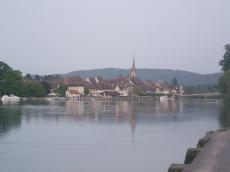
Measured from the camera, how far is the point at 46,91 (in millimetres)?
134375

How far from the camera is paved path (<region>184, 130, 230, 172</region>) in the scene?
13.2m

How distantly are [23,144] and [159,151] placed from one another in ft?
23.4

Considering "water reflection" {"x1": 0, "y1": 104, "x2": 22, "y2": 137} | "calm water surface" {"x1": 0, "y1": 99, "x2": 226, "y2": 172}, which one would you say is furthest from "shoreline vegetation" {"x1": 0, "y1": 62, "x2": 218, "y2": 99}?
"calm water surface" {"x1": 0, "y1": 99, "x2": 226, "y2": 172}

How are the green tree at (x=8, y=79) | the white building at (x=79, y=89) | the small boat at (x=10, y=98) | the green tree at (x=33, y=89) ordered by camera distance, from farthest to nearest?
the white building at (x=79, y=89), the green tree at (x=33, y=89), the green tree at (x=8, y=79), the small boat at (x=10, y=98)

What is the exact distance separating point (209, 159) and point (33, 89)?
10804cm

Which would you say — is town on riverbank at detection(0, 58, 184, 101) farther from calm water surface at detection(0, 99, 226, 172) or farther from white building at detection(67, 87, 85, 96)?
calm water surface at detection(0, 99, 226, 172)

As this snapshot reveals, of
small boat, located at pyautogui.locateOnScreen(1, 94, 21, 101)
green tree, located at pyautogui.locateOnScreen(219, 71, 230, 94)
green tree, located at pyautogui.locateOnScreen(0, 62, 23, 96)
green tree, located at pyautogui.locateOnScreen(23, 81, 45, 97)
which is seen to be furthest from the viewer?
green tree, located at pyautogui.locateOnScreen(23, 81, 45, 97)

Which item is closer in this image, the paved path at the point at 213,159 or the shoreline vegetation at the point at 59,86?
the paved path at the point at 213,159

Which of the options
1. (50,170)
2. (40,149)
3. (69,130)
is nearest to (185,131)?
(69,130)

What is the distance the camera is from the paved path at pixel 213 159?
519 inches

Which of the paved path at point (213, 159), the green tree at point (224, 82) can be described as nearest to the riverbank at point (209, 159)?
the paved path at point (213, 159)

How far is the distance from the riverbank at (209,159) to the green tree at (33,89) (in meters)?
102

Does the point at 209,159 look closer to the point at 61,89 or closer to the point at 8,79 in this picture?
the point at 8,79

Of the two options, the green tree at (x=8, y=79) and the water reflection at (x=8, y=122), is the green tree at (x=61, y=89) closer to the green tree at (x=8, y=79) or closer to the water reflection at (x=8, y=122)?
the green tree at (x=8, y=79)
